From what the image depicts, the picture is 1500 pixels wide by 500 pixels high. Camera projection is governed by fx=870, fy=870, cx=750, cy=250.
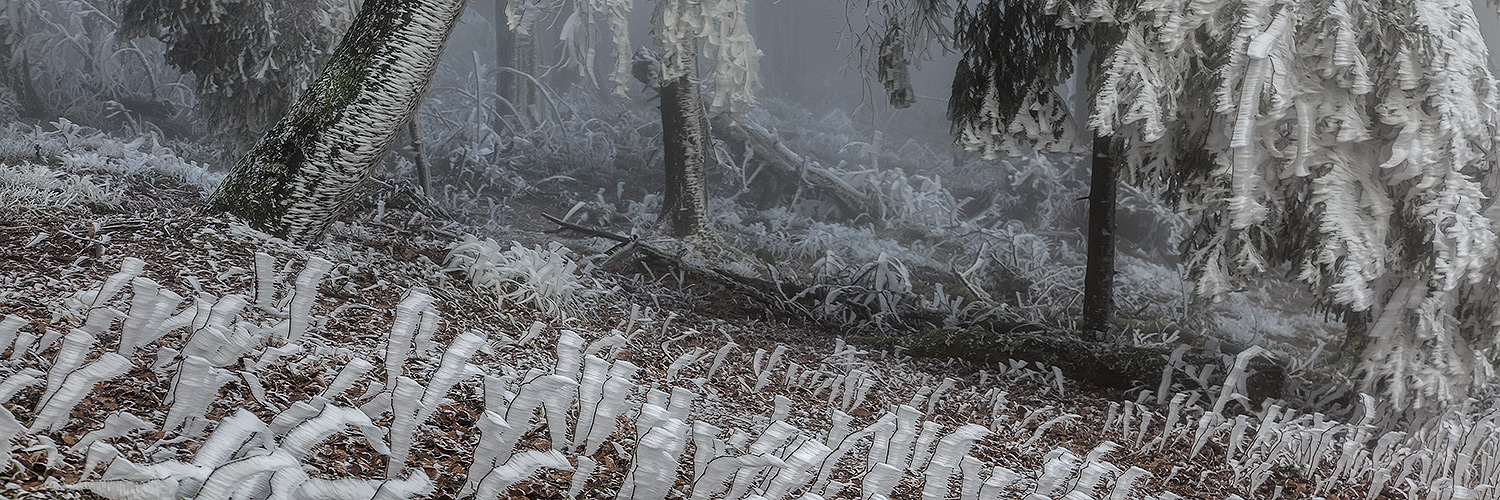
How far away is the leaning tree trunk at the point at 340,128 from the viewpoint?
2744mm

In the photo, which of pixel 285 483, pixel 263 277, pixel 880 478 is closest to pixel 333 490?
pixel 285 483

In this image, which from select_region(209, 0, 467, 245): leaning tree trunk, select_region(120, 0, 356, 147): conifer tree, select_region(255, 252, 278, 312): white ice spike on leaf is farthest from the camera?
select_region(120, 0, 356, 147): conifer tree

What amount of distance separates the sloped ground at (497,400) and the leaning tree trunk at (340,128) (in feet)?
0.46

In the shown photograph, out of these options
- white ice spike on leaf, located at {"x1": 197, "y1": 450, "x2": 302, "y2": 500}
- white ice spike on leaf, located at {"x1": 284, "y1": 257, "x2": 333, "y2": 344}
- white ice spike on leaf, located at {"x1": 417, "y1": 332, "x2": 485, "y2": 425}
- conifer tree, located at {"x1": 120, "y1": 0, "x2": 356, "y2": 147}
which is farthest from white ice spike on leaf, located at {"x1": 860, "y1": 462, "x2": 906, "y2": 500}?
conifer tree, located at {"x1": 120, "y1": 0, "x2": 356, "y2": 147}

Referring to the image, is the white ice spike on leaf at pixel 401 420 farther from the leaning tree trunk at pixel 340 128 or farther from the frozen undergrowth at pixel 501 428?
the leaning tree trunk at pixel 340 128

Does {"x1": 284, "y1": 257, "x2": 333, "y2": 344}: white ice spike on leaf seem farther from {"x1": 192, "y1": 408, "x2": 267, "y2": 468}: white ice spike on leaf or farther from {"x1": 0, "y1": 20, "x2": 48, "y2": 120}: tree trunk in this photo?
{"x1": 0, "y1": 20, "x2": 48, "y2": 120}: tree trunk

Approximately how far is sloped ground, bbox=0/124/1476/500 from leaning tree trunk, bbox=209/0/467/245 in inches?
5.5

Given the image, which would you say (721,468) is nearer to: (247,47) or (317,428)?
(317,428)

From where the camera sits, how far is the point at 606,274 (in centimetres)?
430

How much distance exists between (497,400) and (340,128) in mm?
1849

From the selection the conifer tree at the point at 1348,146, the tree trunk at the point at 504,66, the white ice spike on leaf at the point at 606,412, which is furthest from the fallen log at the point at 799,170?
the white ice spike on leaf at the point at 606,412

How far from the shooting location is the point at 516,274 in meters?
3.03

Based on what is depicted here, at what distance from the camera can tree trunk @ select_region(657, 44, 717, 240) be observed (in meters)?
5.27

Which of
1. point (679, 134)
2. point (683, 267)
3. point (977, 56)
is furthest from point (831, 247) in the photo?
point (977, 56)
